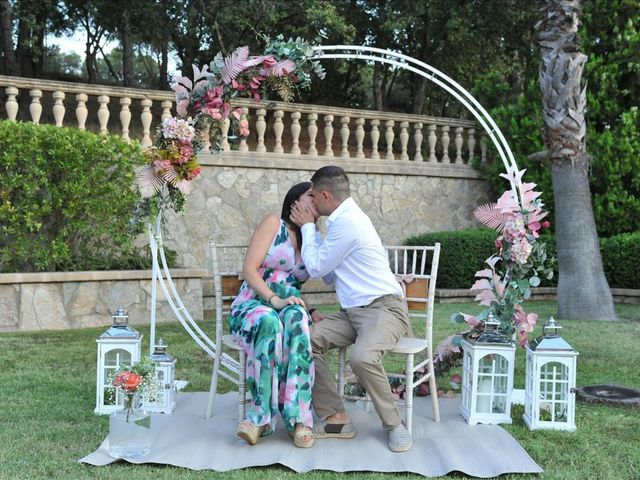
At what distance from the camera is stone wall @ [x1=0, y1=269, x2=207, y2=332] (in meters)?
7.93

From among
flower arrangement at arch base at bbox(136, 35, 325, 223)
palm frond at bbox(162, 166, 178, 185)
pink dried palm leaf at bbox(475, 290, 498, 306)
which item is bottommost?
pink dried palm leaf at bbox(475, 290, 498, 306)

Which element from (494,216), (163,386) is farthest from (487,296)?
(163,386)

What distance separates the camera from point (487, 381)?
4602 mm

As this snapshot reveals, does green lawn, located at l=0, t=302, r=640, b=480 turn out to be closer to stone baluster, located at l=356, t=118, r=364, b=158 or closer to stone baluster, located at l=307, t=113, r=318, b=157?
stone baluster, located at l=307, t=113, r=318, b=157

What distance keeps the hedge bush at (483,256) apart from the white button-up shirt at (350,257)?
23.1 feet

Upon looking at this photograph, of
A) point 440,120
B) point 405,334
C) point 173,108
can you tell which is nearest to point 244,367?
point 405,334

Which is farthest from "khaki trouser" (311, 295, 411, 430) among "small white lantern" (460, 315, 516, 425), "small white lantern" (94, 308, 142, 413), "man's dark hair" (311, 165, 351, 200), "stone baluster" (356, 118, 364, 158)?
"stone baluster" (356, 118, 364, 158)

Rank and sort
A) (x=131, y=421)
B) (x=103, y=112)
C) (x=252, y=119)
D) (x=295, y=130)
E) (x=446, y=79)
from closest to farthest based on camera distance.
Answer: (x=131, y=421) → (x=446, y=79) → (x=103, y=112) → (x=295, y=130) → (x=252, y=119)

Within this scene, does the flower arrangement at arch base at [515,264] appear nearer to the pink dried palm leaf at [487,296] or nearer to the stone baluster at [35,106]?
the pink dried palm leaf at [487,296]

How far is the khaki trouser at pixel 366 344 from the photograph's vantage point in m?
3.91

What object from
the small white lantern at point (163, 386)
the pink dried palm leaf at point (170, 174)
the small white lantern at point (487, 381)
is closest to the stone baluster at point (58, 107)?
the pink dried palm leaf at point (170, 174)

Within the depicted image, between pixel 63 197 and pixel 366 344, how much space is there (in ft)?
17.7

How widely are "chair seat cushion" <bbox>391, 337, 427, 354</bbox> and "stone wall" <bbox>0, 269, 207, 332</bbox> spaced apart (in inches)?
194

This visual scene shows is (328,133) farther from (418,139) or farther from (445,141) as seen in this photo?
(445,141)
